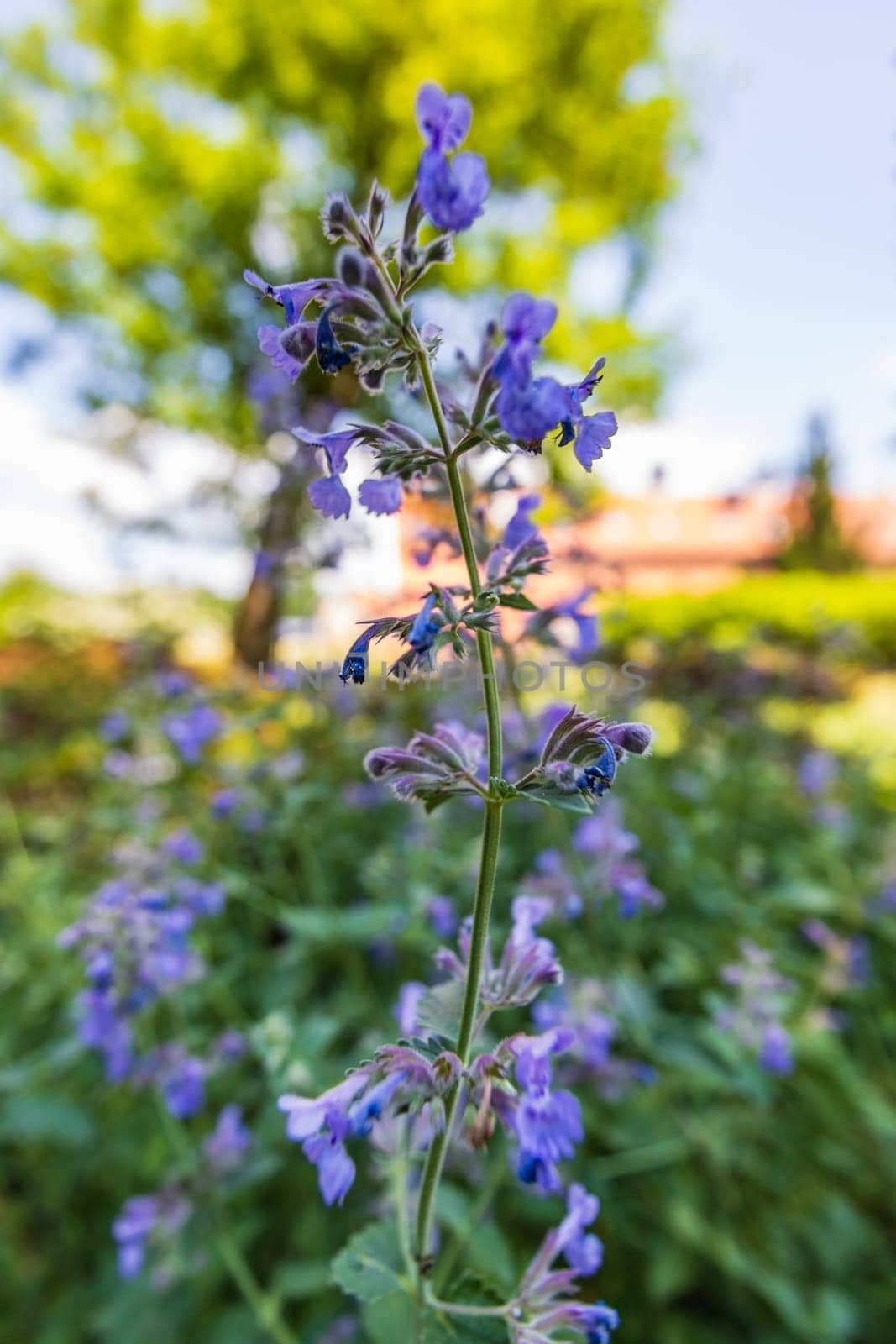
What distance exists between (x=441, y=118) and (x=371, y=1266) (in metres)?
1.55

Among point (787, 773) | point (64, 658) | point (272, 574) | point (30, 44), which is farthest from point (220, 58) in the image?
point (787, 773)

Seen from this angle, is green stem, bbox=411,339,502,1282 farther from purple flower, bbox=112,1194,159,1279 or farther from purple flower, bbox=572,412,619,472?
purple flower, bbox=112,1194,159,1279

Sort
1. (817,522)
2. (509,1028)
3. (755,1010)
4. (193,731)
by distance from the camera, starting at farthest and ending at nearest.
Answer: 1. (817,522)
2. (509,1028)
3. (193,731)
4. (755,1010)

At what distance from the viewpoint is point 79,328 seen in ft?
38.8

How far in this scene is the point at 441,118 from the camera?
91 centimetres

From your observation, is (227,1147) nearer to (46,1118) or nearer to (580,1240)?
(46,1118)

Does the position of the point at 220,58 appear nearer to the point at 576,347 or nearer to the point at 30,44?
the point at 30,44

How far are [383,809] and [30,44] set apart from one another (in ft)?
44.6

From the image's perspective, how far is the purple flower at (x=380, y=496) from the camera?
99cm

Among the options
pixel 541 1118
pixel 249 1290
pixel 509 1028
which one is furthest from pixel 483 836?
pixel 509 1028

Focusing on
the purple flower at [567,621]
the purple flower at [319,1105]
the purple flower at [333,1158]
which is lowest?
the purple flower at [333,1158]

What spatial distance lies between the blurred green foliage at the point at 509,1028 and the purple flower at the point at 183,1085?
150 millimetres

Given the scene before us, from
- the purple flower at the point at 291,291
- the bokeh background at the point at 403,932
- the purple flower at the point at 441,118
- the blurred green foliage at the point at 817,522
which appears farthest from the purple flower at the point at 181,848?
the blurred green foliage at the point at 817,522

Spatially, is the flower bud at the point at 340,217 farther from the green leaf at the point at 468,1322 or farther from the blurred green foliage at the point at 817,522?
the blurred green foliage at the point at 817,522
